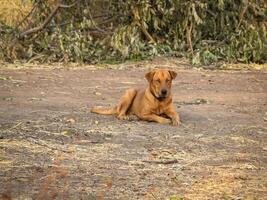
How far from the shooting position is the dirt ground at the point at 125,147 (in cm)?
571

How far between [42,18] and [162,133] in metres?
9.90

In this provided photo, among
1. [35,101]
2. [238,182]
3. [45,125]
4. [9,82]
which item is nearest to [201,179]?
[238,182]

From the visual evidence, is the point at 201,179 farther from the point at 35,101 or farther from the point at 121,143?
the point at 35,101

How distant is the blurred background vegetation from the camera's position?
659 inches

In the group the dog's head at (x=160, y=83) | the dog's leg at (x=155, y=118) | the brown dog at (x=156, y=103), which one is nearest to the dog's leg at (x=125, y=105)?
the brown dog at (x=156, y=103)

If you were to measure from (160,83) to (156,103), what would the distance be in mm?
257

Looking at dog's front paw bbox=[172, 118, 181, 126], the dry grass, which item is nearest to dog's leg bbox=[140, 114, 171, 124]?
dog's front paw bbox=[172, 118, 181, 126]

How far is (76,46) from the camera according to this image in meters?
16.5

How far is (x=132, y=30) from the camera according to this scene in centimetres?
1725

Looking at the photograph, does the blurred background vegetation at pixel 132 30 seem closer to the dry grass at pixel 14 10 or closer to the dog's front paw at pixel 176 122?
the dry grass at pixel 14 10

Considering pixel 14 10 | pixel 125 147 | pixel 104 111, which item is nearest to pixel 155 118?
pixel 104 111

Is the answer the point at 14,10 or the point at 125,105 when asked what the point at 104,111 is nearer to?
the point at 125,105

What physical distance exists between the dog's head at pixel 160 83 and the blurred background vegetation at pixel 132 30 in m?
7.20

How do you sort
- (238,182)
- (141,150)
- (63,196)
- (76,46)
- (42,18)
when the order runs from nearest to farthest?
(63,196) → (238,182) → (141,150) → (76,46) → (42,18)
